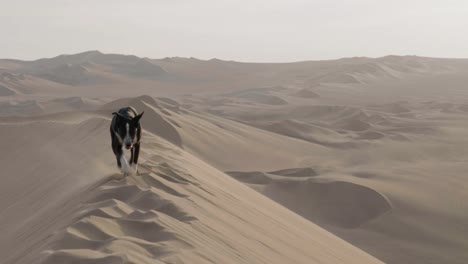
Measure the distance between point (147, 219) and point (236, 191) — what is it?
3.48 metres

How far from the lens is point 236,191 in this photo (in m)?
8.56

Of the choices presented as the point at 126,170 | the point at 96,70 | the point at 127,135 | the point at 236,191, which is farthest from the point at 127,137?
the point at 96,70

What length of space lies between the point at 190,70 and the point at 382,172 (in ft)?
275

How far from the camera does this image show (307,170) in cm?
1620

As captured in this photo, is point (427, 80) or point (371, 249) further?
point (427, 80)

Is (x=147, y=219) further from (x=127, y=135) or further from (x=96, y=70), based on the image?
(x=96, y=70)

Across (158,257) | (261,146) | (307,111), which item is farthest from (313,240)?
(307,111)

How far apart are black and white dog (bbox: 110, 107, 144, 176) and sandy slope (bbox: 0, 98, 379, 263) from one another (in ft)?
0.75

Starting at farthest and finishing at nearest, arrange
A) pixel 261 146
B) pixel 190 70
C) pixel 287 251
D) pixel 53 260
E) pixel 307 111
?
pixel 190 70 → pixel 307 111 → pixel 261 146 → pixel 287 251 → pixel 53 260

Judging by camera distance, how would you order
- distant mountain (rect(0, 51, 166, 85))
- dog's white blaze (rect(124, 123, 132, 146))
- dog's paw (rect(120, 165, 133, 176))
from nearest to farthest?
1. dog's white blaze (rect(124, 123, 132, 146))
2. dog's paw (rect(120, 165, 133, 176))
3. distant mountain (rect(0, 51, 166, 85))

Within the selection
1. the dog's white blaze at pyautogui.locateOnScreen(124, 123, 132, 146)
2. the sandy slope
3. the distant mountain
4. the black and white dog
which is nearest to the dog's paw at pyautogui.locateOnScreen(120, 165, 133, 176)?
the black and white dog

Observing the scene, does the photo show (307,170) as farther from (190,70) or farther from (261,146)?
(190,70)

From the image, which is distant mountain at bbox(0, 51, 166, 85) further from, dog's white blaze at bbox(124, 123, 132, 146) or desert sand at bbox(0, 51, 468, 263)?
dog's white blaze at bbox(124, 123, 132, 146)

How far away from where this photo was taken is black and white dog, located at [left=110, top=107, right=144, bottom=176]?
6551 millimetres
